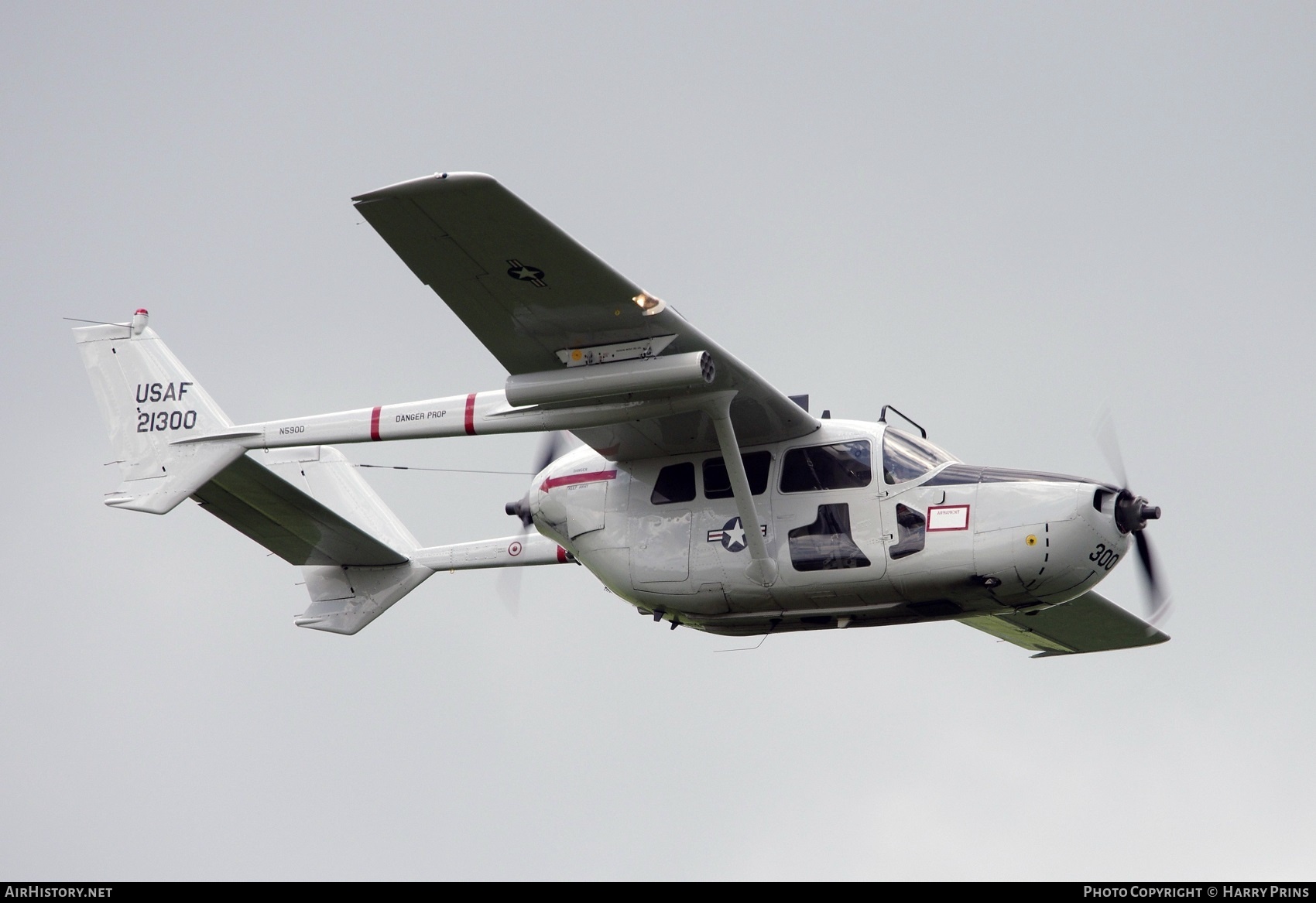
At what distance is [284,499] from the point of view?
2236cm

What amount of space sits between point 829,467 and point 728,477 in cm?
127

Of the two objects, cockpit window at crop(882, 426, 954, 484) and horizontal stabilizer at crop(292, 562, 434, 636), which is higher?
cockpit window at crop(882, 426, 954, 484)

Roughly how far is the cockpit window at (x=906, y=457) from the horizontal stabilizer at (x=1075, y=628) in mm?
4116

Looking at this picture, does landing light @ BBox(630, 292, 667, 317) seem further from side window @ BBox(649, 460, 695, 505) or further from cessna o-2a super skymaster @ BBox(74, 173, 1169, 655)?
side window @ BBox(649, 460, 695, 505)

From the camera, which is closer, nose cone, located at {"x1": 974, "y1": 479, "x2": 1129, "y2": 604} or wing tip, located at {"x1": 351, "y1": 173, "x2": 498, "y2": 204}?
wing tip, located at {"x1": 351, "y1": 173, "x2": 498, "y2": 204}

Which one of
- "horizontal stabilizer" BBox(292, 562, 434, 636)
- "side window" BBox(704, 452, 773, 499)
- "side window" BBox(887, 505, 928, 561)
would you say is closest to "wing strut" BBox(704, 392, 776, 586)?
"side window" BBox(704, 452, 773, 499)

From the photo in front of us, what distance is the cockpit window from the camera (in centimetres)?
1881

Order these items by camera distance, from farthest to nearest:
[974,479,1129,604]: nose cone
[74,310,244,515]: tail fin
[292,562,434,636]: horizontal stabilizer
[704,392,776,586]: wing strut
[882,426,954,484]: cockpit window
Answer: [292,562,434,636]: horizontal stabilizer → [74,310,244,515]: tail fin → [882,426,954,484]: cockpit window → [704,392,776,586]: wing strut → [974,479,1129,604]: nose cone

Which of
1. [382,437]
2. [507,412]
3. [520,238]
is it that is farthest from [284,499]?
[520,238]

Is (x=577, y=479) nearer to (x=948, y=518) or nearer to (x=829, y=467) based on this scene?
(x=829, y=467)

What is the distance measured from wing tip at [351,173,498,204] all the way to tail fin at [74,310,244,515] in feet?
20.2

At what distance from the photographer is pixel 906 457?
18953 millimetres

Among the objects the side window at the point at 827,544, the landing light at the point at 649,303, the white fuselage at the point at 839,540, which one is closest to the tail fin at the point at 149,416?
the white fuselage at the point at 839,540

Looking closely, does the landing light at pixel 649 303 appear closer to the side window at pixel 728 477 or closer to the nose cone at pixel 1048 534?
the side window at pixel 728 477
